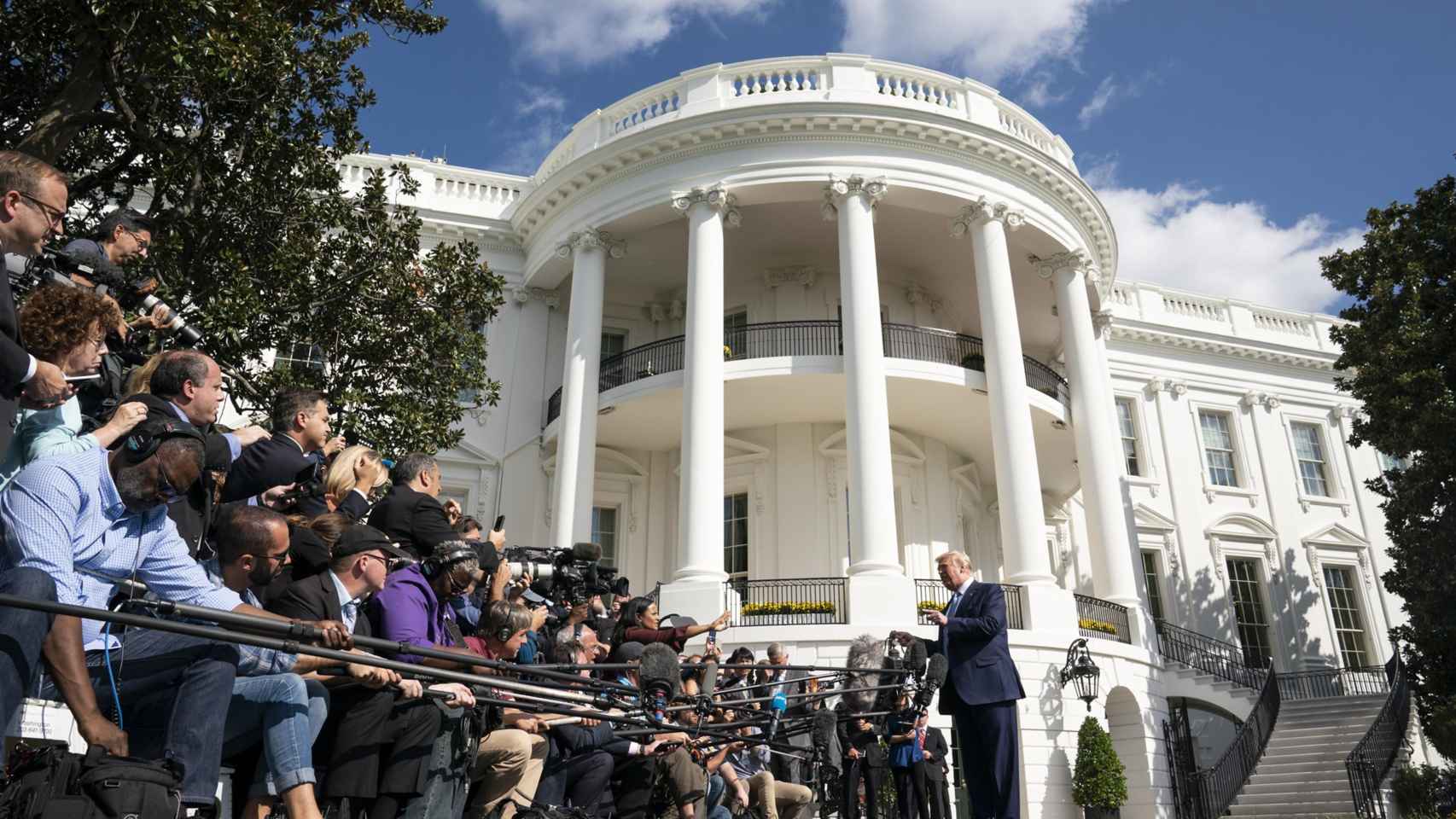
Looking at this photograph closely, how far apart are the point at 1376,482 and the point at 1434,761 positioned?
803 cm

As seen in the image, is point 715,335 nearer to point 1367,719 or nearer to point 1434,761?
point 1367,719

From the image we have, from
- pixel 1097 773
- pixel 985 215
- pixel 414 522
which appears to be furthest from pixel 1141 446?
pixel 414 522

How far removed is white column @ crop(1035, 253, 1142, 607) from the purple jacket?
1513 cm

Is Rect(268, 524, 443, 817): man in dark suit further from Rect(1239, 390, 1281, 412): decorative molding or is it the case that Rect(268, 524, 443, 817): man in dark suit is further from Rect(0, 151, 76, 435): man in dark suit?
Rect(1239, 390, 1281, 412): decorative molding

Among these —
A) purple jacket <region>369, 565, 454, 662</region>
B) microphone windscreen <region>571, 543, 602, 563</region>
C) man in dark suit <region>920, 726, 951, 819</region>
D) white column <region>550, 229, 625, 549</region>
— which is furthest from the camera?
white column <region>550, 229, 625, 549</region>

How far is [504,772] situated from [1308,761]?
16752 millimetres

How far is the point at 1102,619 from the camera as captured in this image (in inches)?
650

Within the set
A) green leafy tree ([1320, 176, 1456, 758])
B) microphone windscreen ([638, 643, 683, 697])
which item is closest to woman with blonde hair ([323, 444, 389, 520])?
microphone windscreen ([638, 643, 683, 697])

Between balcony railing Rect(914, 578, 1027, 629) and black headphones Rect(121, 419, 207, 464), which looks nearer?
black headphones Rect(121, 419, 207, 464)

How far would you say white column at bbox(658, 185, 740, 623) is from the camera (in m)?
14.6

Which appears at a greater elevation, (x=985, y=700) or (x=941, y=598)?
(x=941, y=598)

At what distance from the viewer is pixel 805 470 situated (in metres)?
18.3

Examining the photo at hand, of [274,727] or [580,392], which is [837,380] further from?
[274,727]

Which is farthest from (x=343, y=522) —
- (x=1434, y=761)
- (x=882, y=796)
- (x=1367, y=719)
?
(x=1434, y=761)
